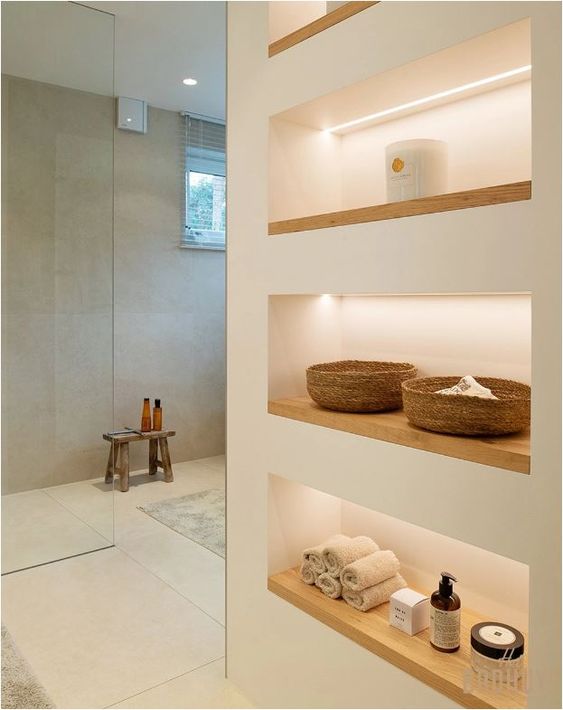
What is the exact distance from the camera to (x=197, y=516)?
11.3ft

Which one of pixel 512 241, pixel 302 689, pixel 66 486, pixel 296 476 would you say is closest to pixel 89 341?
pixel 66 486

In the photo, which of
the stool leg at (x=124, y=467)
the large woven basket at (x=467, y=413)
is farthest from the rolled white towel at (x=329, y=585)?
the stool leg at (x=124, y=467)

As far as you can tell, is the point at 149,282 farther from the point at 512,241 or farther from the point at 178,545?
the point at 512,241

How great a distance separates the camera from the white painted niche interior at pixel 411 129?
1277mm

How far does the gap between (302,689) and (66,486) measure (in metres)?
1.85

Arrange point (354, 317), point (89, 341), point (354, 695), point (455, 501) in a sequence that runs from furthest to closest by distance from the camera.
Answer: point (89, 341)
point (354, 317)
point (354, 695)
point (455, 501)

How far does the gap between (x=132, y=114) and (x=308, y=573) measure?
313cm

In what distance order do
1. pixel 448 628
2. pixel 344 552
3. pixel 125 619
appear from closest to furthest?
1. pixel 448 628
2. pixel 344 552
3. pixel 125 619

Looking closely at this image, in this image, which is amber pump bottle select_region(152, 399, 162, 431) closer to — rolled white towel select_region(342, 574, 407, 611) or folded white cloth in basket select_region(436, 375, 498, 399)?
rolled white towel select_region(342, 574, 407, 611)

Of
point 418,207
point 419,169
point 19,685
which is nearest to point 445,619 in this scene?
point 418,207

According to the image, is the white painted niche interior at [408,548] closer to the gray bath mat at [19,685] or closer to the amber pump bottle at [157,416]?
the gray bath mat at [19,685]

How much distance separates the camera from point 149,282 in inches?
170

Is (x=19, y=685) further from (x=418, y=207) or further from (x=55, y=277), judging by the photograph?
(x=418, y=207)

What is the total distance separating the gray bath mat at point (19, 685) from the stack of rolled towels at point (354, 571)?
919 millimetres
